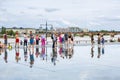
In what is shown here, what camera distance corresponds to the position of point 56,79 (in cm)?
1214

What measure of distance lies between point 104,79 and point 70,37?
75.2ft

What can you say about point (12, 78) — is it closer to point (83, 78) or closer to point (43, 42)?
point (83, 78)

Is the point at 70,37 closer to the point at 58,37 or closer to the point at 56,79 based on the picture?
the point at 58,37

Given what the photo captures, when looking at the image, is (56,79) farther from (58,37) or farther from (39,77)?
A: (58,37)

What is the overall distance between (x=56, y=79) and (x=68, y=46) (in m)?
24.1

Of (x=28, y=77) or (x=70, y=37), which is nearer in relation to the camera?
(x=28, y=77)

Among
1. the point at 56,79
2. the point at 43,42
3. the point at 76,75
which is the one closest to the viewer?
the point at 56,79

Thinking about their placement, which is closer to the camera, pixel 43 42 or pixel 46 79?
pixel 46 79

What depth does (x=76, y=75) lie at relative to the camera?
13188 mm

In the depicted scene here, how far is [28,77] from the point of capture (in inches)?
498

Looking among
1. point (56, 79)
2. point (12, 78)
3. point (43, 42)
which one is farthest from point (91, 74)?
point (43, 42)

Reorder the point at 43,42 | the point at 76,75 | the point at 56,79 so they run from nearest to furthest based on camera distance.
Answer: the point at 56,79 < the point at 76,75 < the point at 43,42

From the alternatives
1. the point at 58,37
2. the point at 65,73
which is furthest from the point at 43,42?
the point at 65,73

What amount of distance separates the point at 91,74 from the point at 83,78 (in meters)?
1.20
